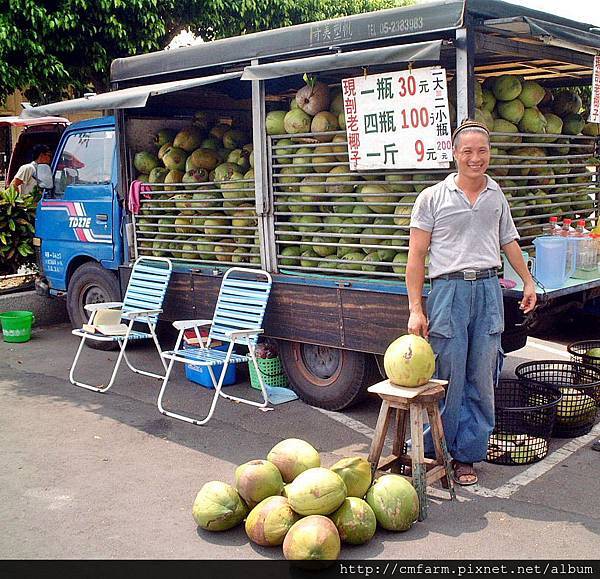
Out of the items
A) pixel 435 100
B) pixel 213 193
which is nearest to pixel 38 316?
pixel 213 193

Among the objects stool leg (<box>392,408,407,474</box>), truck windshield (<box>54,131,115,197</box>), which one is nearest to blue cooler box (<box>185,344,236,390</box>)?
truck windshield (<box>54,131,115,197</box>)

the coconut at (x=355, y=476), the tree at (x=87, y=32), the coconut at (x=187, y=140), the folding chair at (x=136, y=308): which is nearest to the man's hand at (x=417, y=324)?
the coconut at (x=355, y=476)

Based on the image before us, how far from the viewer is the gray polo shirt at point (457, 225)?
4.08 meters

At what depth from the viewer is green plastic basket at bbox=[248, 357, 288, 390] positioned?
612cm

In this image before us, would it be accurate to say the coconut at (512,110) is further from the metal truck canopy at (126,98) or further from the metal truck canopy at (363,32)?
the metal truck canopy at (126,98)

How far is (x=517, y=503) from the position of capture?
402 cm

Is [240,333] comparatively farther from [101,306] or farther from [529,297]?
[529,297]

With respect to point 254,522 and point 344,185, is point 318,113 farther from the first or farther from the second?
point 254,522

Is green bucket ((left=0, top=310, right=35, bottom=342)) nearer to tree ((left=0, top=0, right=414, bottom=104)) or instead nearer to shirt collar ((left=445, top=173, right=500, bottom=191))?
tree ((left=0, top=0, right=414, bottom=104))

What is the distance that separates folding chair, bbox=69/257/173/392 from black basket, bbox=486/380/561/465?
2719mm

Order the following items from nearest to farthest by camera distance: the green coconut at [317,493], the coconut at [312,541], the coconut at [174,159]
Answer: the coconut at [312,541], the green coconut at [317,493], the coconut at [174,159]

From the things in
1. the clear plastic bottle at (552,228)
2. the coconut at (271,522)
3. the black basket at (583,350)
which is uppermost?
the clear plastic bottle at (552,228)

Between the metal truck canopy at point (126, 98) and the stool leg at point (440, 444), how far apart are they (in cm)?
285

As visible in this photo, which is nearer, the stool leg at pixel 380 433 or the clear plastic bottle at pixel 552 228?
the stool leg at pixel 380 433
